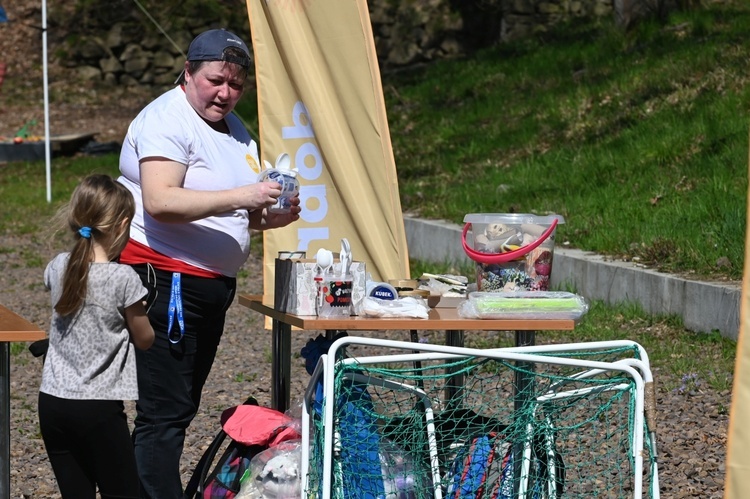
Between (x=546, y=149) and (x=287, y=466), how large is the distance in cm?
814

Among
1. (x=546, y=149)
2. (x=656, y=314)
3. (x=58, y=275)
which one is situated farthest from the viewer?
(x=546, y=149)

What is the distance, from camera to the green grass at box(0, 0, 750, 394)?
7.83 meters

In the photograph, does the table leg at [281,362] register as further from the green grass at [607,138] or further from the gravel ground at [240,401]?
the green grass at [607,138]

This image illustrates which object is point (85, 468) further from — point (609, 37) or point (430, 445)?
point (609, 37)

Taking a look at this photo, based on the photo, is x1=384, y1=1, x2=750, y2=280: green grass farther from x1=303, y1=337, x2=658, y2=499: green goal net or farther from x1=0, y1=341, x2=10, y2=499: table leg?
x1=0, y1=341, x2=10, y2=499: table leg

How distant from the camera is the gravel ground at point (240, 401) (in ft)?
16.9

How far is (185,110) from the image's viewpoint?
4105mm

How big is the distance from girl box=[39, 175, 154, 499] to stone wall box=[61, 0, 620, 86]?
16.6 m

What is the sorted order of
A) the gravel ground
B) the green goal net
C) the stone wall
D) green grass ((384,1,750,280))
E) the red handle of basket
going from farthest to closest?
the stone wall, green grass ((384,1,750,280)), the gravel ground, the red handle of basket, the green goal net

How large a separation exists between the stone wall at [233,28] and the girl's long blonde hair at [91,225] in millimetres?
16516

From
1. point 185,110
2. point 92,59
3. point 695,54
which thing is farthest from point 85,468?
point 92,59

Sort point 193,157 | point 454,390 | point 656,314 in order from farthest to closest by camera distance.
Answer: point 656,314 → point 454,390 → point 193,157

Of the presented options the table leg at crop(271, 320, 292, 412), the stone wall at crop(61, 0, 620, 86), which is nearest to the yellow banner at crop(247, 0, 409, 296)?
the table leg at crop(271, 320, 292, 412)

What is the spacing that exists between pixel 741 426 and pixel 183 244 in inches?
84.6
